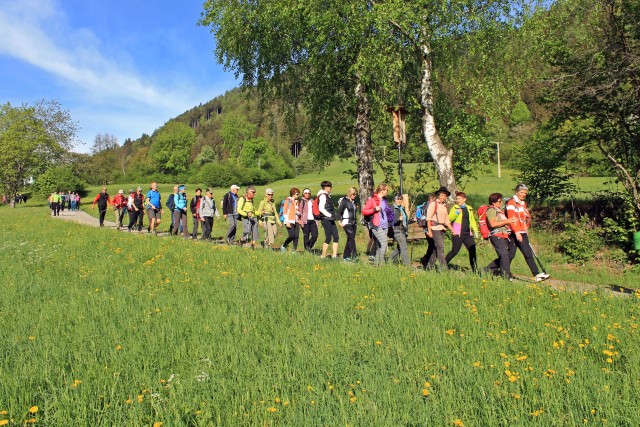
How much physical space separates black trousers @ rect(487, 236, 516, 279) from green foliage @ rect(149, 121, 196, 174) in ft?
345

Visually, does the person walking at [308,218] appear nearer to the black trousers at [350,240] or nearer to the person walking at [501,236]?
the black trousers at [350,240]

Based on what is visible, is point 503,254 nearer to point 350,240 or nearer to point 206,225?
point 350,240

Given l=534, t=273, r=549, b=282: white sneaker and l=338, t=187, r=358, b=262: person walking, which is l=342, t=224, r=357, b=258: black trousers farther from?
l=534, t=273, r=549, b=282: white sneaker

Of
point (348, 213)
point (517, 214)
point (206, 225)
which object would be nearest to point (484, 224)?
point (517, 214)

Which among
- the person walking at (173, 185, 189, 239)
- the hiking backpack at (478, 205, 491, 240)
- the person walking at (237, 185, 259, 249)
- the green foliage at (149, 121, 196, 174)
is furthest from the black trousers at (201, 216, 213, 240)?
the green foliage at (149, 121, 196, 174)

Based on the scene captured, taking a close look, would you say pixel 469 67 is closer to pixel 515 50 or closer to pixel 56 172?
pixel 515 50

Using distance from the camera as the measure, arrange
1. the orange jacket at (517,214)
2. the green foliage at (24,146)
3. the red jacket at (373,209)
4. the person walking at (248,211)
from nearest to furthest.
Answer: the orange jacket at (517,214)
the red jacket at (373,209)
the person walking at (248,211)
the green foliage at (24,146)

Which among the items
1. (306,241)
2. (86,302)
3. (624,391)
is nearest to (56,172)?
(306,241)

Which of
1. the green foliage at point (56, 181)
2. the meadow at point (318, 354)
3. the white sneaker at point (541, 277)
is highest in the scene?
the green foliage at point (56, 181)

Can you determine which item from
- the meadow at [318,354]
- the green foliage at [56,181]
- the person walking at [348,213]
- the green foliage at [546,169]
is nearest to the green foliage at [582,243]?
the green foliage at [546,169]

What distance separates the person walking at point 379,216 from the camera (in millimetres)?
10408

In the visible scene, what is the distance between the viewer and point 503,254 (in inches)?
361

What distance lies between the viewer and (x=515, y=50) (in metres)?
15.3

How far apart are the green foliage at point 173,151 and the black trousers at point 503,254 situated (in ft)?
345
